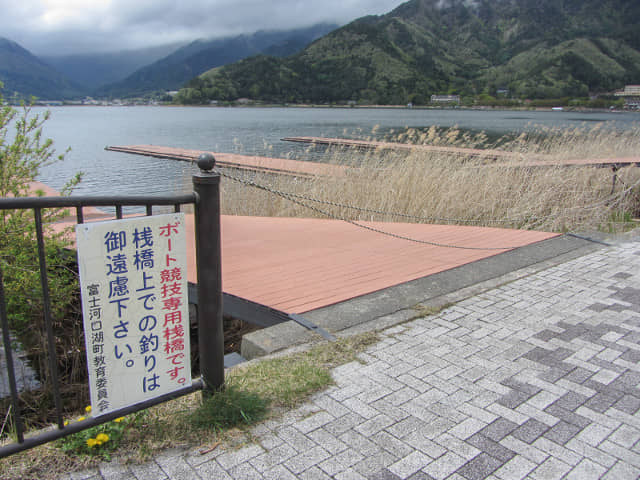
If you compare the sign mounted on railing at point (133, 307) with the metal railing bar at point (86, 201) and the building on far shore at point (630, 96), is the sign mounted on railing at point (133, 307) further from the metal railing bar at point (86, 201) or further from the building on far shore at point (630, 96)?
the building on far shore at point (630, 96)

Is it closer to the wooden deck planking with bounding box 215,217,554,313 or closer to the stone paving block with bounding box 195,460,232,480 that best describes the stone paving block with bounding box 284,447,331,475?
the stone paving block with bounding box 195,460,232,480

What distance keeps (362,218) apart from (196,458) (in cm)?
578

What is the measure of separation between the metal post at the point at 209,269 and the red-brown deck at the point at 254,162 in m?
6.41

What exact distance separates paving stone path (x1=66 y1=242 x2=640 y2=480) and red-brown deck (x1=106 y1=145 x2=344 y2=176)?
5623 millimetres

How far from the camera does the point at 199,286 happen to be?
86.4 inches

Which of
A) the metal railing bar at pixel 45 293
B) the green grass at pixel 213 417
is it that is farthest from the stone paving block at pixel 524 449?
the metal railing bar at pixel 45 293

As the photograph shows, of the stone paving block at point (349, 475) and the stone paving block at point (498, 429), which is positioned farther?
the stone paving block at point (498, 429)

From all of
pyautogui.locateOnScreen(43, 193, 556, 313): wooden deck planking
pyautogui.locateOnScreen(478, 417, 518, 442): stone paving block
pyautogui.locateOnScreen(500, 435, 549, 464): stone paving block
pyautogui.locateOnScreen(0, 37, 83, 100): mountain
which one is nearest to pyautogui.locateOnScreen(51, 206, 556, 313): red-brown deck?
pyautogui.locateOnScreen(43, 193, 556, 313): wooden deck planking

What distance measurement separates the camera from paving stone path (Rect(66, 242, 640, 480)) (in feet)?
6.30

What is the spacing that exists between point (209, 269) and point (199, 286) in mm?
96

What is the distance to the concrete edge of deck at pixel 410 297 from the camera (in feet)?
10.1

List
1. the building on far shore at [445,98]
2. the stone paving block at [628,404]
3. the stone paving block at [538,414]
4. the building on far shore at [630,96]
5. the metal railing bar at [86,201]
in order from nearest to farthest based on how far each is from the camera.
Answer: the metal railing bar at [86,201]
the stone paving block at [538,414]
the stone paving block at [628,404]
the building on far shore at [630,96]
the building on far shore at [445,98]

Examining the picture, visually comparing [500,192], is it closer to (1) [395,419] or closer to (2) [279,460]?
(1) [395,419]

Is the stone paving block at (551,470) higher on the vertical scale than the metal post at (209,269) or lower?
lower
